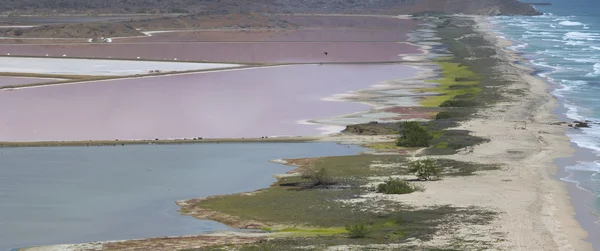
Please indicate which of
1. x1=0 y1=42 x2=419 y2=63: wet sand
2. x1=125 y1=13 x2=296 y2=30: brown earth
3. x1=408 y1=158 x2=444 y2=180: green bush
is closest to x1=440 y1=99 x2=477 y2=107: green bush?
x1=408 y1=158 x2=444 y2=180: green bush

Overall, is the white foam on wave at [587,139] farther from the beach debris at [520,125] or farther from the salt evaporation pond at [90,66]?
the salt evaporation pond at [90,66]

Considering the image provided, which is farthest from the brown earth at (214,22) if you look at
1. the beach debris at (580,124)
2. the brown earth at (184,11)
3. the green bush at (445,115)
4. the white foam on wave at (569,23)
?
the beach debris at (580,124)

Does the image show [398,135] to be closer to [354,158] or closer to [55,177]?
[354,158]

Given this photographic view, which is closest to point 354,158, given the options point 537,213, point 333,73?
point 537,213

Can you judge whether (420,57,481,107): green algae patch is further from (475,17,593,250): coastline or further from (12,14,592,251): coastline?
(12,14,592,251): coastline

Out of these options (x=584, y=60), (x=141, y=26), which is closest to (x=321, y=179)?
(x=584, y=60)
